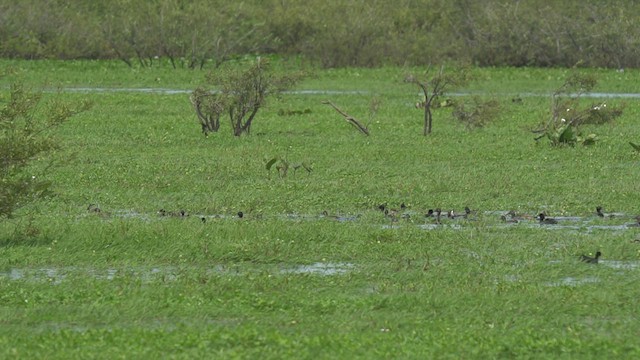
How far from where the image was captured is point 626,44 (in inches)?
1626

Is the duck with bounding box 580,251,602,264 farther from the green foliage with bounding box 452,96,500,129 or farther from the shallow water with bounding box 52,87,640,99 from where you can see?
the shallow water with bounding box 52,87,640,99

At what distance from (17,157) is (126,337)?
176 inches

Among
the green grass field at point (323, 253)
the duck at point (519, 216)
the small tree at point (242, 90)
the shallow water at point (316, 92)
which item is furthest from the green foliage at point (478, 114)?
the duck at point (519, 216)

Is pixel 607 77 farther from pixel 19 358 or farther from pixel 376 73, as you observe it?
pixel 19 358

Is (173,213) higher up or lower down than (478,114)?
higher up

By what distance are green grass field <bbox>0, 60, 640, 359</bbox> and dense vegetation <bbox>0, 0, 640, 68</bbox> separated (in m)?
19.9

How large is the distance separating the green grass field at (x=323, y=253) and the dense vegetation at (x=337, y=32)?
1991 centimetres

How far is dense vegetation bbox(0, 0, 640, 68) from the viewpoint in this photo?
140 ft

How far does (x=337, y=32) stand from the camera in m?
43.8

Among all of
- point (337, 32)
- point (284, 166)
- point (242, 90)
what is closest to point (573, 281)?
point (284, 166)

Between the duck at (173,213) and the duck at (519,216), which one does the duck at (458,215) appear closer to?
the duck at (519,216)

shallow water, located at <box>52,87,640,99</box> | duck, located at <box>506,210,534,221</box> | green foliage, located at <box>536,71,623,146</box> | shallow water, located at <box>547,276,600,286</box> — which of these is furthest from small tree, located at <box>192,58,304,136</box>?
Answer: shallow water, located at <box>547,276,600,286</box>

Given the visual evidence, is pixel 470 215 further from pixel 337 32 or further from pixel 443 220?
pixel 337 32

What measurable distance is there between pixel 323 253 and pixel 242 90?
34.5 ft
